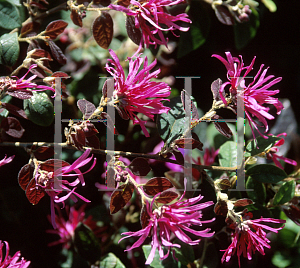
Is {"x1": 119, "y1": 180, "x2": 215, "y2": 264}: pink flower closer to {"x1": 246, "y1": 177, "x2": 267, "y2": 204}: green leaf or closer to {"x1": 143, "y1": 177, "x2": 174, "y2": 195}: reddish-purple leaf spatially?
{"x1": 143, "y1": 177, "x2": 174, "y2": 195}: reddish-purple leaf

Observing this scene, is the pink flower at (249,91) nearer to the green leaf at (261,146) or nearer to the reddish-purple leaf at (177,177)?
the green leaf at (261,146)

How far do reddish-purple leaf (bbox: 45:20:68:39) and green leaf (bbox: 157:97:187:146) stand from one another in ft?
1.11

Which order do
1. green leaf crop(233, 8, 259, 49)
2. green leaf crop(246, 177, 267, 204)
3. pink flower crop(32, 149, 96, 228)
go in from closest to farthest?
pink flower crop(32, 149, 96, 228) < green leaf crop(246, 177, 267, 204) < green leaf crop(233, 8, 259, 49)

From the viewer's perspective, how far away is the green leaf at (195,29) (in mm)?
952

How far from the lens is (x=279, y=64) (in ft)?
3.80

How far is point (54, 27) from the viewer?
0.81 metres

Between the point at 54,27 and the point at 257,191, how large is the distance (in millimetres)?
694

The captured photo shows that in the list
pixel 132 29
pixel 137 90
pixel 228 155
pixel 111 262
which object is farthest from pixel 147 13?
pixel 111 262

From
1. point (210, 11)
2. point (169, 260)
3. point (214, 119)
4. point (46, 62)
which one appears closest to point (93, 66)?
point (46, 62)

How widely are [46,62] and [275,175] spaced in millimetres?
649

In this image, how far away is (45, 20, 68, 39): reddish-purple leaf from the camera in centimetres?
80

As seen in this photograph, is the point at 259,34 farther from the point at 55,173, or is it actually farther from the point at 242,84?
the point at 55,173

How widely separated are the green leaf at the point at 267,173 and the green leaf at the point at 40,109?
0.54m

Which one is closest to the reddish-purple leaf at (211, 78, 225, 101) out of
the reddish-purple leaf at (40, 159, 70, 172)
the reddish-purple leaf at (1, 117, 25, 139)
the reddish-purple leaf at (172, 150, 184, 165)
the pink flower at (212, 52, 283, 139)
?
the pink flower at (212, 52, 283, 139)
